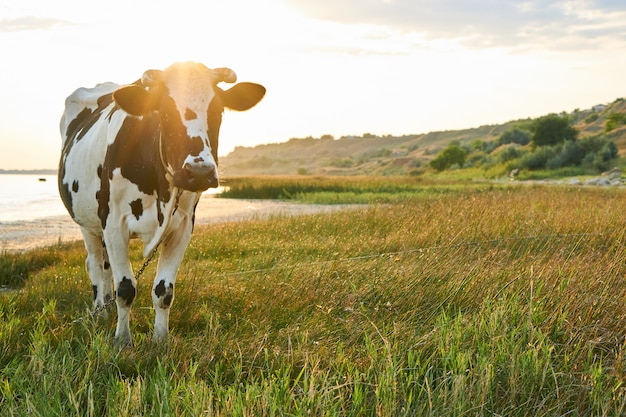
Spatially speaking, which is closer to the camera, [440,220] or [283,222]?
[440,220]

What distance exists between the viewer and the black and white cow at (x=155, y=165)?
4.17 metres

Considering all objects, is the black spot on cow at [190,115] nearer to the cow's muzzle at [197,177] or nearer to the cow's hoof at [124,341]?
the cow's muzzle at [197,177]

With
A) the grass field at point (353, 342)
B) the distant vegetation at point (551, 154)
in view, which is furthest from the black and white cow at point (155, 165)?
the distant vegetation at point (551, 154)

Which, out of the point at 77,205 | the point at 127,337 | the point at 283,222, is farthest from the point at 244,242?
the point at 127,337

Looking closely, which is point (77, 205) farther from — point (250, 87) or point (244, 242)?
point (244, 242)

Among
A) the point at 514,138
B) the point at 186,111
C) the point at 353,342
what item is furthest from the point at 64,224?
the point at 514,138

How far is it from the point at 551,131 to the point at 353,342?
43519mm

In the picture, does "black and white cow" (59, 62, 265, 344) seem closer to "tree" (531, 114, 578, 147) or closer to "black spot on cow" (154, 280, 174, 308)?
"black spot on cow" (154, 280, 174, 308)

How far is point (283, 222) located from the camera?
11.6 meters

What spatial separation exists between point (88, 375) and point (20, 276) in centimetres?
575

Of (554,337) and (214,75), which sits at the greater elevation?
(214,75)

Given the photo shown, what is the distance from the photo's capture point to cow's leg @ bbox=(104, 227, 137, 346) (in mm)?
4750

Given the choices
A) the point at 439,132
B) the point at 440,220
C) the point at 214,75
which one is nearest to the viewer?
the point at 214,75

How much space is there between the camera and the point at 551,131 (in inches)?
1729
